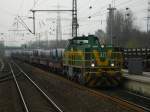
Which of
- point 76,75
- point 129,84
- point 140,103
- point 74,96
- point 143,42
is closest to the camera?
point 140,103

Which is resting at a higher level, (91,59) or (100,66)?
(91,59)

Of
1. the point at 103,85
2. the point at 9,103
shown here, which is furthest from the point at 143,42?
the point at 9,103

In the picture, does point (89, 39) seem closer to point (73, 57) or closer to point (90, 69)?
point (73, 57)

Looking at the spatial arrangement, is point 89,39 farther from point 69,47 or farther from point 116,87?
point 116,87

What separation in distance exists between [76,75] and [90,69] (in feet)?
8.19

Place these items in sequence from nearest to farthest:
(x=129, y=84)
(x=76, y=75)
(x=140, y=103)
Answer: (x=140, y=103), (x=129, y=84), (x=76, y=75)

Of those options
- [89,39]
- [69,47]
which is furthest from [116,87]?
[69,47]

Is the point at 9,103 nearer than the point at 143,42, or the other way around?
the point at 9,103

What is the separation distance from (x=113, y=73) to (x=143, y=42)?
50257 millimetres

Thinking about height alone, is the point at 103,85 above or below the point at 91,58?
below

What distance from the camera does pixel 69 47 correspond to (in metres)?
25.1

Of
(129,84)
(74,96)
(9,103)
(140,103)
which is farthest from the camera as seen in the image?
(129,84)

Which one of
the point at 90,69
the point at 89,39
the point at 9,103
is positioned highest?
the point at 89,39

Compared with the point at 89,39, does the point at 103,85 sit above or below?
below
